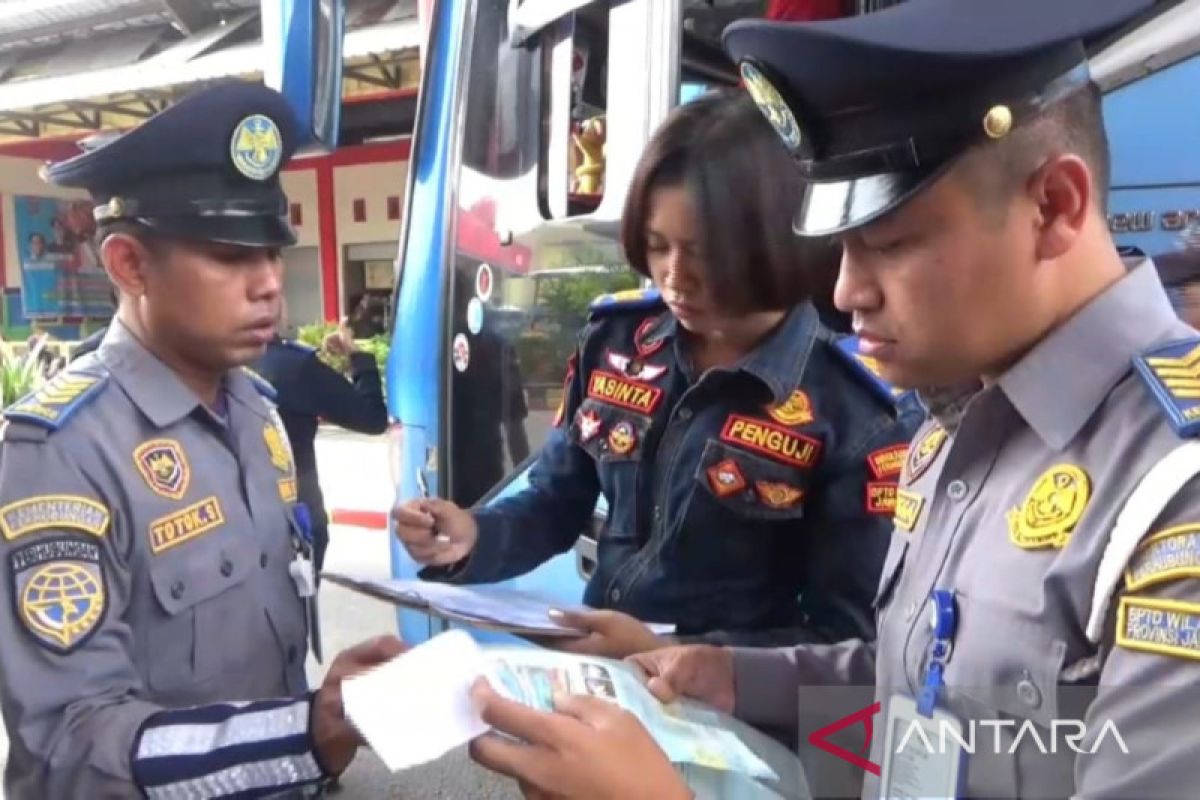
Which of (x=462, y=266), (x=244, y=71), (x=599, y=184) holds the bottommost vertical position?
(x=462, y=266)

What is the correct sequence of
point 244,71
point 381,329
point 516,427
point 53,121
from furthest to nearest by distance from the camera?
point 381,329 < point 53,121 < point 244,71 < point 516,427

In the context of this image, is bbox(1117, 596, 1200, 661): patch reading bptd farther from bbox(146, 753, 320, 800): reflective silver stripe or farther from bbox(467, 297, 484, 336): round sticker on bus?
bbox(467, 297, 484, 336): round sticker on bus

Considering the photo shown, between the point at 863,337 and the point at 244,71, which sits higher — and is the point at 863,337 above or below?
below

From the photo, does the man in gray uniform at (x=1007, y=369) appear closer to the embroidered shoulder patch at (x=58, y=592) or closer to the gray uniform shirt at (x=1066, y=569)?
the gray uniform shirt at (x=1066, y=569)

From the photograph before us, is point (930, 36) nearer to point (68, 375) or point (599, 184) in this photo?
point (68, 375)

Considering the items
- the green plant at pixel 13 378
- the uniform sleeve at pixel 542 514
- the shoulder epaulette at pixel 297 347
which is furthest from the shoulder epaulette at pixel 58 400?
the green plant at pixel 13 378

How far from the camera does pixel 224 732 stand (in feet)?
→ 3.61

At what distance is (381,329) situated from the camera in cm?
1188

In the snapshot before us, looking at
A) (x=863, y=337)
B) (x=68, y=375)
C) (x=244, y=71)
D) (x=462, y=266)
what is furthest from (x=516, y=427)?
(x=244, y=71)

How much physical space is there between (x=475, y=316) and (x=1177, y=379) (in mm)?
1906

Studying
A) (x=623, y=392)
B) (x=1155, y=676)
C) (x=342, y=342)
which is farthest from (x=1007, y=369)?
(x=342, y=342)

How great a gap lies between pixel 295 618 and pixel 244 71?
21.3ft

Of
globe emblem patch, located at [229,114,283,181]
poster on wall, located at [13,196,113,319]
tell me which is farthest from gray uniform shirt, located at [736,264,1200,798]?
poster on wall, located at [13,196,113,319]

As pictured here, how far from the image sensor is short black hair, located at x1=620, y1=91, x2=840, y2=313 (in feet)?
4.08
